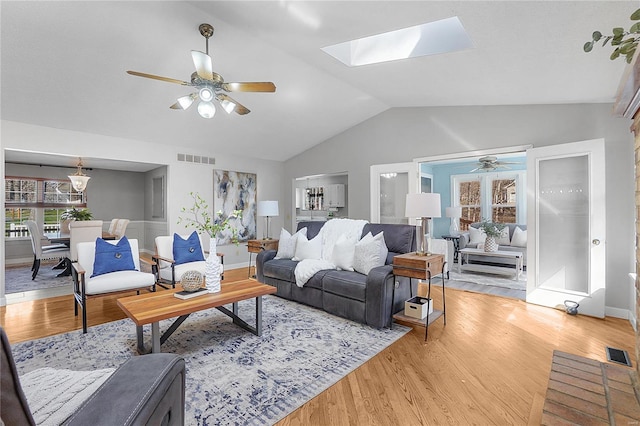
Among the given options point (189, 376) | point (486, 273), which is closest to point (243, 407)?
point (189, 376)

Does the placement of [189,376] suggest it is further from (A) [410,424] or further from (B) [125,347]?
(A) [410,424]

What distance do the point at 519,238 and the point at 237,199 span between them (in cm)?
610

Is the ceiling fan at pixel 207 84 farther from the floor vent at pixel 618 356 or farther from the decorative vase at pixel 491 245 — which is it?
the decorative vase at pixel 491 245

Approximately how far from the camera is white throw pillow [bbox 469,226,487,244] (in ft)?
21.5

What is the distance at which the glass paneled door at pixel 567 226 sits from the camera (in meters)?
3.45

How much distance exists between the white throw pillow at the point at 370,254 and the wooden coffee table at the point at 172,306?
43.1 inches

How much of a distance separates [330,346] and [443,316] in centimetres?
157

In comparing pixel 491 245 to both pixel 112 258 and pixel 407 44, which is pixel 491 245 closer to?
pixel 407 44

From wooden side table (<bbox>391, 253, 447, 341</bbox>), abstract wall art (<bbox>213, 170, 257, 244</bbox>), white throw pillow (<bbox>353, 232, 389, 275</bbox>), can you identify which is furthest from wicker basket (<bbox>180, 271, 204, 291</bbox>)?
abstract wall art (<bbox>213, 170, 257, 244</bbox>)

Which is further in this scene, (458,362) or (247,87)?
(247,87)

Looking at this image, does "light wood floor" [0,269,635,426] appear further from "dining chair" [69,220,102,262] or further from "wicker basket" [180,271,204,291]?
"wicker basket" [180,271,204,291]

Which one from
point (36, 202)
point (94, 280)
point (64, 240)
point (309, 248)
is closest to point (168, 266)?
point (94, 280)

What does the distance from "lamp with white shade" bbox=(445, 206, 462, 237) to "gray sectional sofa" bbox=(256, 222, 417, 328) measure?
13.5 ft

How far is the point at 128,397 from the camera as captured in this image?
1.03 meters
